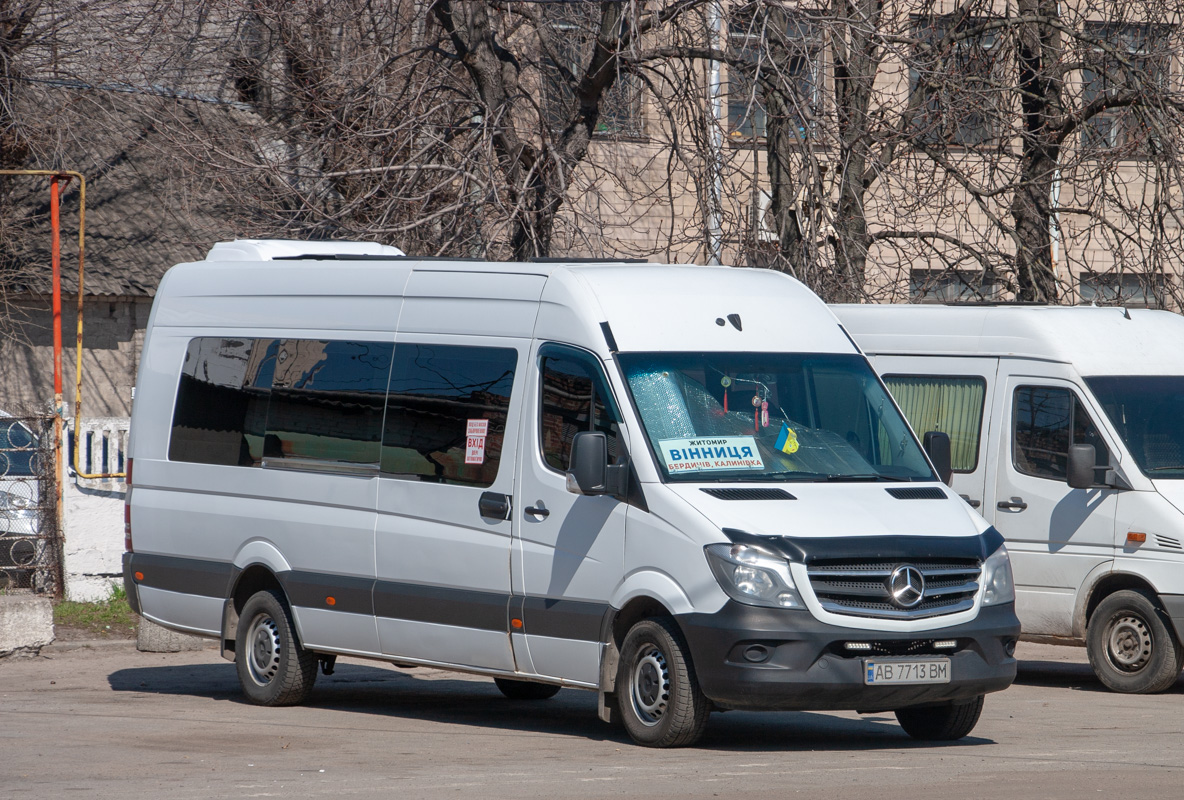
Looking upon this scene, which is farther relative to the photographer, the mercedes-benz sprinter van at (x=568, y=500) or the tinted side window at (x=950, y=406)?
the tinted side window at (x=950, y=406)

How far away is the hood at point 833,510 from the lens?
7.92 meters

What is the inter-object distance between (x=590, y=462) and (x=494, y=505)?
92 centimetres

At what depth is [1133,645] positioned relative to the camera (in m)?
11.0

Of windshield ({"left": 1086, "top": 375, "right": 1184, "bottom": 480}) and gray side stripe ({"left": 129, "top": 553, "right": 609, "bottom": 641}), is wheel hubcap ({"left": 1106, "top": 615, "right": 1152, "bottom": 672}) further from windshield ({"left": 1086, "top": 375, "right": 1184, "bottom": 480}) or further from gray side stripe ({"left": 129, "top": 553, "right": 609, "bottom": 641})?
gray side stripe ({"left": 129, "top": 553, "right": 609, "bottom": 641})

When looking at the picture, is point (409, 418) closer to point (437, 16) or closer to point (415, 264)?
point (415, 264)

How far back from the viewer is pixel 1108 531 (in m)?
11.0

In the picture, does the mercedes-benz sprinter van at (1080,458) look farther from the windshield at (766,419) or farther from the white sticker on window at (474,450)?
the white sticker on window at (474,450)

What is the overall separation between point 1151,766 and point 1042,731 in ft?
4.67

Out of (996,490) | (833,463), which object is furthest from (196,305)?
(996,490)

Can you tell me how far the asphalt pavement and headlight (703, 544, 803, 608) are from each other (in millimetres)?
735

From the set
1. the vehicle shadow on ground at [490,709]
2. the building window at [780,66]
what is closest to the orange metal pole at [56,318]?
the vehicle shadow on ground at [490,709]

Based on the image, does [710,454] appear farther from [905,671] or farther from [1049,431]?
[1049,431]

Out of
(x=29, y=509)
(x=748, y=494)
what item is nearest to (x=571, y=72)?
(x=29, y=509)

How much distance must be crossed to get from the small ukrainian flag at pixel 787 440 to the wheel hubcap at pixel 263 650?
3.40m
